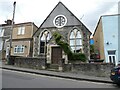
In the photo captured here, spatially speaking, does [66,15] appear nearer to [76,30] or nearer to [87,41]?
[76,30]

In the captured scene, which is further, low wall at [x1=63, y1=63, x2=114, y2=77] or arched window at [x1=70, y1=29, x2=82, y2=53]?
arched window at [x1=70, y1=29, x2=82, y2=53]

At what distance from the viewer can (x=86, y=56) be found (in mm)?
20531

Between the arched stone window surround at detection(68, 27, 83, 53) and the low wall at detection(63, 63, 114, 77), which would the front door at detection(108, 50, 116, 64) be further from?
the low wall at detection(63, 63, 114, 77)

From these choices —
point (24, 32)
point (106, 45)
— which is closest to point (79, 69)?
point (106, 45)

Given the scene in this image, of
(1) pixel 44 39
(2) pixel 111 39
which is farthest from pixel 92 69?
(1) pixel 44 39

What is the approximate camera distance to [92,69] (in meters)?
15.3

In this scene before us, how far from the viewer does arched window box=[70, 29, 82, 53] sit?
70.1ft

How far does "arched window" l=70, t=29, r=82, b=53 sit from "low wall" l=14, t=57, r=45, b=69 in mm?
5433

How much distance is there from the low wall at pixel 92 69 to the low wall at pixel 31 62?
3062 millimetres

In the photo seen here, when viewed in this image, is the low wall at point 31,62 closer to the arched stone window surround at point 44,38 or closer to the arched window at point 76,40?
the arched stone window surround at point 44,38

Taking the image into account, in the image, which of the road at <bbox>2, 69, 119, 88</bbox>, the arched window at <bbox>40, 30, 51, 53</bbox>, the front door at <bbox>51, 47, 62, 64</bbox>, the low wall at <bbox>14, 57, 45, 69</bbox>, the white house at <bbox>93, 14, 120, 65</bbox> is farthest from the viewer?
the arched window at <bbox>40, 30, 51, 53</bbox>

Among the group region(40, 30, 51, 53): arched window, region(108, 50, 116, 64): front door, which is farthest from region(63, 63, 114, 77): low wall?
region(40, 30, 51, 53): arched window

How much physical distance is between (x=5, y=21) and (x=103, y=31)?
19675 mm

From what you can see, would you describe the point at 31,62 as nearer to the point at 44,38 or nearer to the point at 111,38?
the point at 44,38
